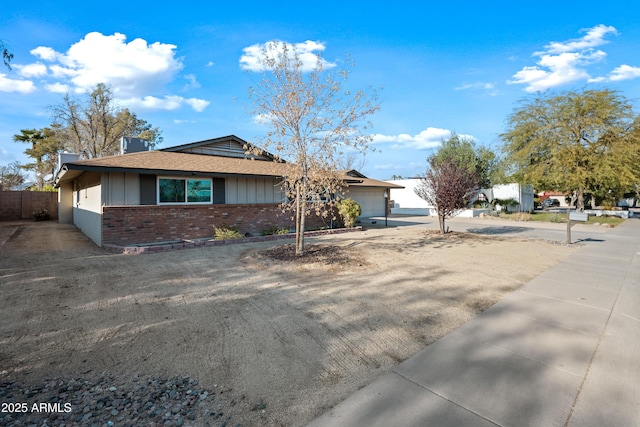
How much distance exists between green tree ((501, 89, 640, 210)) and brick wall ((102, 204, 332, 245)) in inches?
638

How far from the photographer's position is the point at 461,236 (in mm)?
12938

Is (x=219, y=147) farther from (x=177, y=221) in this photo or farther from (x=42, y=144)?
(x=42, y=144)

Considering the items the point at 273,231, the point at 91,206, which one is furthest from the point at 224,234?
the point at 91,206

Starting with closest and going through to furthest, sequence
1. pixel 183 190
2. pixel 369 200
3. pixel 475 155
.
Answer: pixel 183 190 < pixel 369 200 < pixel 475 155

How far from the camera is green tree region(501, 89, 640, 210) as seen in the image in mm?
18141

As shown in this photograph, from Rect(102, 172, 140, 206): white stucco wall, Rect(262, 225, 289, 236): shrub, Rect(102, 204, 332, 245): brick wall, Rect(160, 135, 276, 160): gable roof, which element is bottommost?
Rect(262, 225, 289, 236): shrub

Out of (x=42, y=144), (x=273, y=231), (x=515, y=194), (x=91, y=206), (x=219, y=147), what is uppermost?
(x=42, y=144)

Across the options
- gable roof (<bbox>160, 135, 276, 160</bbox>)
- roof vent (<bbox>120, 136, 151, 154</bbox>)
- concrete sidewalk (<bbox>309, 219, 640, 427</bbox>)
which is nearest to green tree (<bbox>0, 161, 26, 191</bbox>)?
roof vent (<bbox>120, 136, 151, 154</bbox>)

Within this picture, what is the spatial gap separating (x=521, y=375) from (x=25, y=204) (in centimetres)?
2691

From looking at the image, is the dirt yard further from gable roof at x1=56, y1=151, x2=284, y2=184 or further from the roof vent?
the roof vent

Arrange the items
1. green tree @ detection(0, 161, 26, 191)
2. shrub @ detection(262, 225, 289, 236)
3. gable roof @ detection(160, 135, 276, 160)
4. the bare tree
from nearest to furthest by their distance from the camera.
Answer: shrub @ detection(262, 225, 289, 236) < the bare tree < gable roof @ detection(160, 135, 276, 160) < green tree @ detection(0, 161, 26, 191)

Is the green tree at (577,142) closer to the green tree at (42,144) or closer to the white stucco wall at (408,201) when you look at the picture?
the white stucco wall at (408,201)

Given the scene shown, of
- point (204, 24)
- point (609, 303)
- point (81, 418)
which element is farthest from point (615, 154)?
point (81, 418)

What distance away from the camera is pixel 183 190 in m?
10.8
